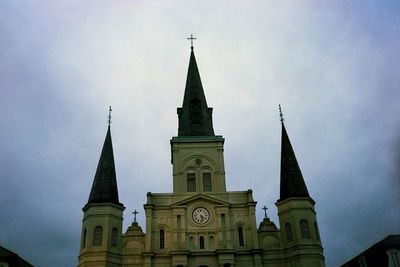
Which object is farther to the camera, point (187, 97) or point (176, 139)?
point (187, 97)

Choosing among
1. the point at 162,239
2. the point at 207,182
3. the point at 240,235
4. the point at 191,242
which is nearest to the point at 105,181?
the point at 162,239

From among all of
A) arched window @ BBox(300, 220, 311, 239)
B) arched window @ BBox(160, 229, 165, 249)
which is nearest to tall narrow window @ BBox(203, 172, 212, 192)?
arched window @ BBox(160, 229, 165, 249)

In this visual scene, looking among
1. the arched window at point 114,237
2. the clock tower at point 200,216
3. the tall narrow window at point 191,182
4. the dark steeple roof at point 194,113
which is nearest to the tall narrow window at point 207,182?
the clock tower at point 200,216

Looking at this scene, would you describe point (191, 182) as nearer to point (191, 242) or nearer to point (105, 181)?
point (191, 242)

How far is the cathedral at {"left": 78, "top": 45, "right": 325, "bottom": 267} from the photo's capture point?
33188 mm

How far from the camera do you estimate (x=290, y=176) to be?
3634 centimetres

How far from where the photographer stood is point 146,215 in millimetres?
35312

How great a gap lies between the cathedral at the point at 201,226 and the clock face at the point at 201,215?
0.09 m

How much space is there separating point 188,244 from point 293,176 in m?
11.2

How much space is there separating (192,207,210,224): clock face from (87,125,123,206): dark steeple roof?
6742mm

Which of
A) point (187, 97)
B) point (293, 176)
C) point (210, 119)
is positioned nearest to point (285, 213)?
point (293, 176)

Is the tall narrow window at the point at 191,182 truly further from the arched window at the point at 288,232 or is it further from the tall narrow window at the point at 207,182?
the arched window at the point at 288,232

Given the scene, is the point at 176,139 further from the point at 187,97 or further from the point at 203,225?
the point at 203,225

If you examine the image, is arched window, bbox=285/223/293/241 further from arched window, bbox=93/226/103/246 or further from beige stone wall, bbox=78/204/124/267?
arched window, bbox=93/226/103/246
